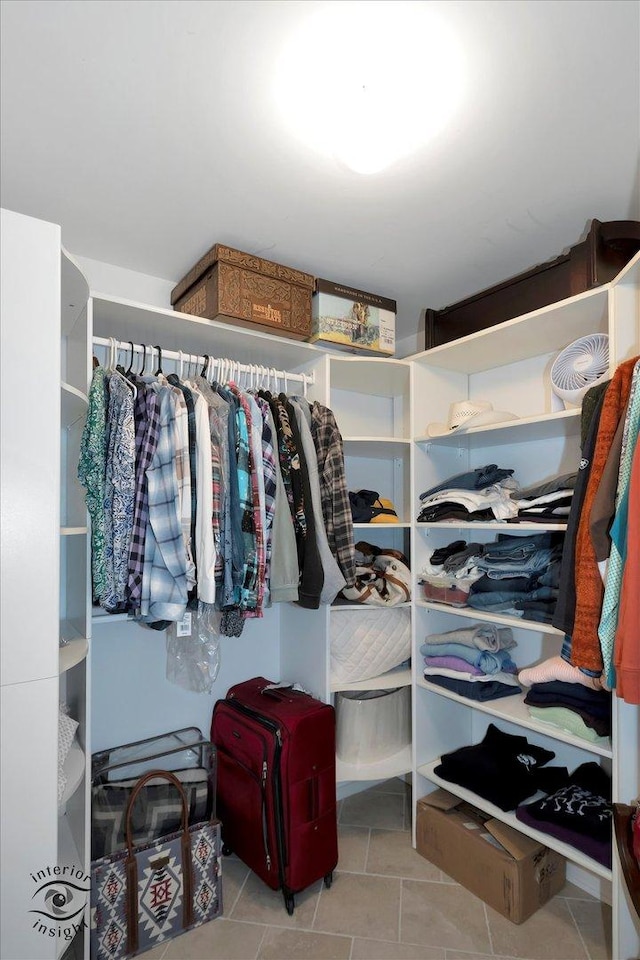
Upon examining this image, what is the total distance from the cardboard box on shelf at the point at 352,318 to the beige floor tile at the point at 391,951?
215cm

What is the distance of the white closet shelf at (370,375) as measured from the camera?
231cm

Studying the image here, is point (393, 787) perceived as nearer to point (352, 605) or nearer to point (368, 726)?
point (368, 726)

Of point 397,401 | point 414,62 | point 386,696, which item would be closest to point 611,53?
Answer: point 414,62

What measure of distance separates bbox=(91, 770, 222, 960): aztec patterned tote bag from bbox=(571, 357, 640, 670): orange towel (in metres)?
1.40

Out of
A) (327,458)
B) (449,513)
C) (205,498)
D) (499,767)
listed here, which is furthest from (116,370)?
(499,767)

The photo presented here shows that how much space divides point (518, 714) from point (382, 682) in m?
0.57

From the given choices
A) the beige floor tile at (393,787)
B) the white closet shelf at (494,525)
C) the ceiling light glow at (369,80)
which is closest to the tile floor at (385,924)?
the beige floor tile at (393,787)

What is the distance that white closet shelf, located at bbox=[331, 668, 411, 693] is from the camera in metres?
2.19

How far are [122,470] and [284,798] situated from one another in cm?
128

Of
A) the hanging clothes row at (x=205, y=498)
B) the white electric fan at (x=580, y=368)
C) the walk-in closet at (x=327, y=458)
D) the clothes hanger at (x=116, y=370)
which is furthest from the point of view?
the white electric fan at (x=580, y=368)

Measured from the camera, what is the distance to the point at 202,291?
2.01 meters

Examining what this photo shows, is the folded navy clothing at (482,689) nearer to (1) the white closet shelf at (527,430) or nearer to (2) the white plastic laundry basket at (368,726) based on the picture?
(2) the white plastic laundry basket at (368,726)

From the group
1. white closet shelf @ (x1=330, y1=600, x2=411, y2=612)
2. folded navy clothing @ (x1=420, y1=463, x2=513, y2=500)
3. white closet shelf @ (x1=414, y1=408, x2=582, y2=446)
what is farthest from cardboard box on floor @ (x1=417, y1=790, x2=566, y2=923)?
white closet shelf @ (x1=414, y1=408, x2=582, y2=446)

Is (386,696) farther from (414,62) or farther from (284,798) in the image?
(414,62)
